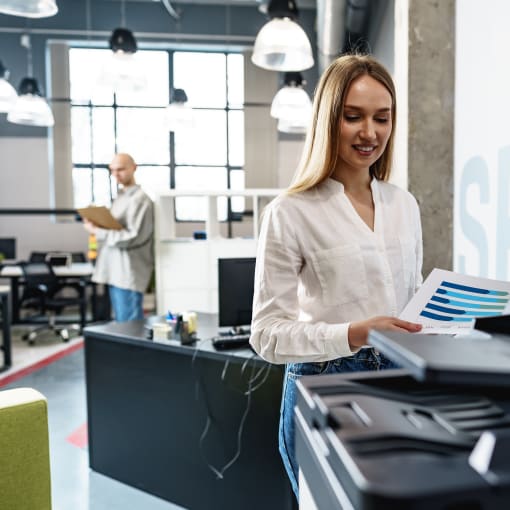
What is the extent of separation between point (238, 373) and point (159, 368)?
0.46m

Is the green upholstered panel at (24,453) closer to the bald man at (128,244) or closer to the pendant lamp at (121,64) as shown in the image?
the bald man at (128,244)

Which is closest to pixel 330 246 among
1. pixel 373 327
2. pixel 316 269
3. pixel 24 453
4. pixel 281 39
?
pixel 316 269

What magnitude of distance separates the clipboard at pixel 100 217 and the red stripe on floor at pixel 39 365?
1.53 metres

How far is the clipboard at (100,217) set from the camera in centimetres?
382

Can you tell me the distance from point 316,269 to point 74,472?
7.39ft

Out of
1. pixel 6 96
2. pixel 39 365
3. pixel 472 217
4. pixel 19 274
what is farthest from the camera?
pixel 19 274

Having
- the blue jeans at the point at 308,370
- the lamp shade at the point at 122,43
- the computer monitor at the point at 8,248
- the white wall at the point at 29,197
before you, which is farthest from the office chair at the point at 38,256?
the blue jeans at the point at 308,370

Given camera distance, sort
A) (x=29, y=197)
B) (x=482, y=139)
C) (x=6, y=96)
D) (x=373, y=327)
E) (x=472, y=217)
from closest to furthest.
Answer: (x=373, y=327), (x=482, y=139), (x=472, y=217), (x=6, y=96), (x=29, y=197)

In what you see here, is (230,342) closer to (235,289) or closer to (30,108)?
(235,289)

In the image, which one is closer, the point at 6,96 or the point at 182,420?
the point at 182,420

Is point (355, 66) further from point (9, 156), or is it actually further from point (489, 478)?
point (9, 156)

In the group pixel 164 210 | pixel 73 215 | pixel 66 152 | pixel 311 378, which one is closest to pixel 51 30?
pixel 66 152

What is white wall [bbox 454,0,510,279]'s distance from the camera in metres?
1.97

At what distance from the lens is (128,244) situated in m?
4.02
